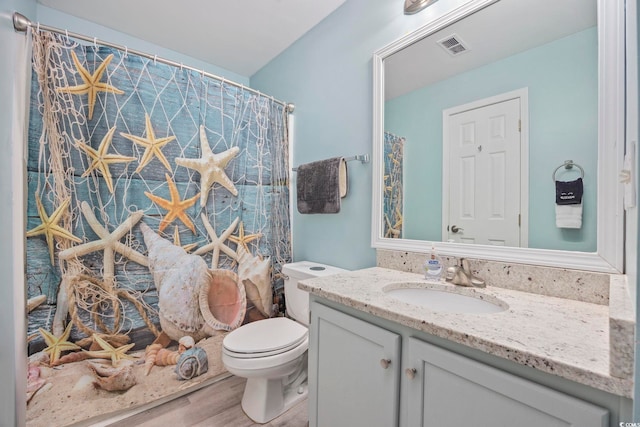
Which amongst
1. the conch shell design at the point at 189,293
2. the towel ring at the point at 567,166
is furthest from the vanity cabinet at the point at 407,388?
the conch shell design at the point at 189,293

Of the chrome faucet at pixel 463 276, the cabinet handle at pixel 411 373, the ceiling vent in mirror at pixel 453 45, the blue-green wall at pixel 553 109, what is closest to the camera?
A: the cabinet handle at pixel 411 373

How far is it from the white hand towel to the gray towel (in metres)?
0.98

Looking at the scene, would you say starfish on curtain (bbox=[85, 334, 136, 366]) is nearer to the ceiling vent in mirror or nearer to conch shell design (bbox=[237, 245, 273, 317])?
conch shell design (bbox=[237, 245, 273, 317])

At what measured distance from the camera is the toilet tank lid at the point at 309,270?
159cm

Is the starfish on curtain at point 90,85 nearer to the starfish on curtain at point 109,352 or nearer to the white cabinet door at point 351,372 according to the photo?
the starfish on curtain at point 109,352

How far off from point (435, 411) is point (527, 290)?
577 millimetres

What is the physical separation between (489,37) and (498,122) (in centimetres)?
37

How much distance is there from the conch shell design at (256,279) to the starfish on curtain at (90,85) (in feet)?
3.60

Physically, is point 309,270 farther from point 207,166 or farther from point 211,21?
point 211,21

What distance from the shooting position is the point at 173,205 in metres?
1.52

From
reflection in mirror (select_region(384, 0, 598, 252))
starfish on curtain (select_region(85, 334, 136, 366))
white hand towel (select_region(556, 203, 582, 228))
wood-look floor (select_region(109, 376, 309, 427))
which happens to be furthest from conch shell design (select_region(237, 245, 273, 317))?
white hand towel (select_region(556, 203, 582, 228))

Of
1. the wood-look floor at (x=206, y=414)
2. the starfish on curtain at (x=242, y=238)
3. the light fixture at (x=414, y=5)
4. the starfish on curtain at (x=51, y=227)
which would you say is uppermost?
the light fixture at (x=414, y=5)

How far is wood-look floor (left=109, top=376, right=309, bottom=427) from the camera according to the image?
137 cm

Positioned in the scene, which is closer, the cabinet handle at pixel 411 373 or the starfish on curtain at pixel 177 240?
the cabinet handle at pixel 411 373
